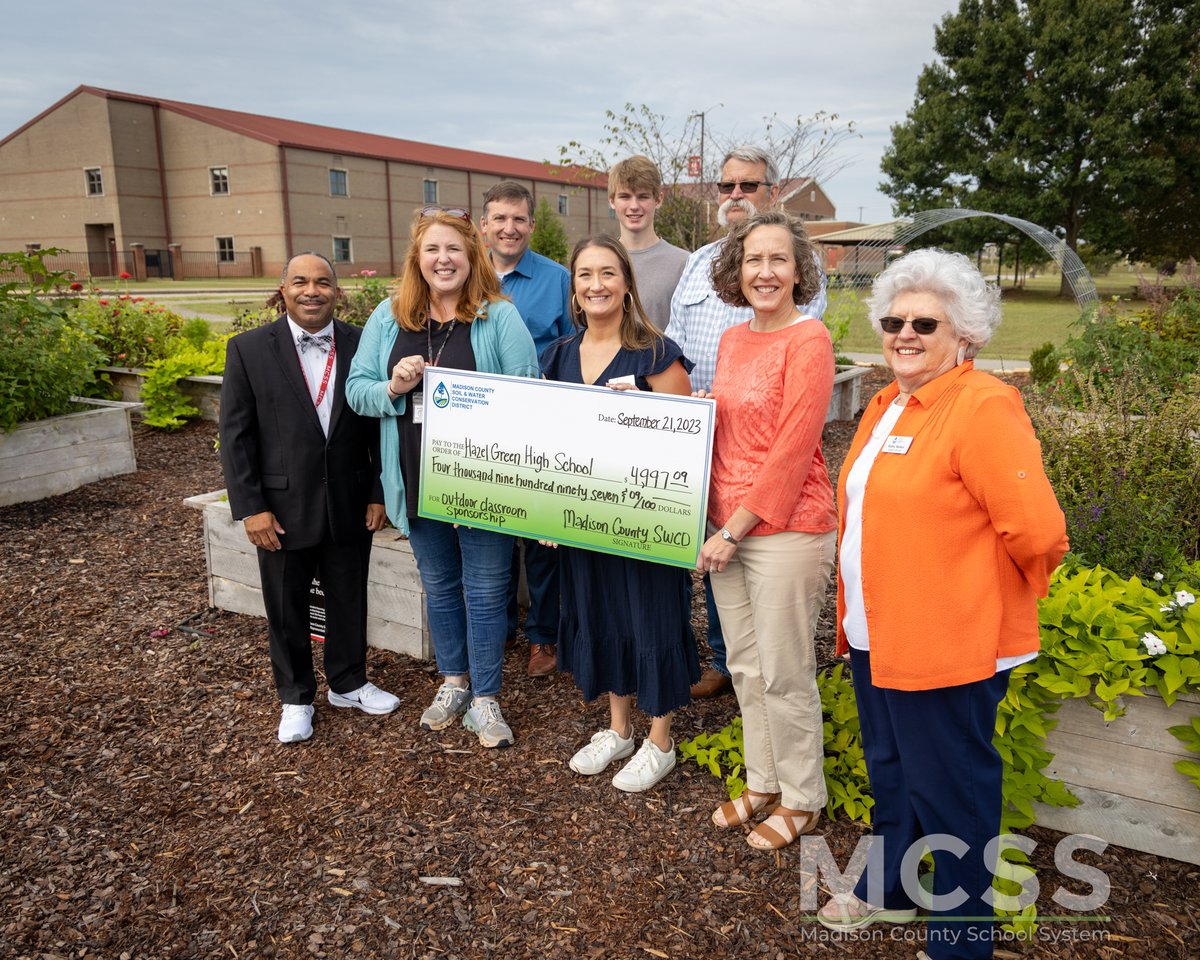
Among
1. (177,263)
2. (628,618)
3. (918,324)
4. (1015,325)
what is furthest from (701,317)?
(177,263)

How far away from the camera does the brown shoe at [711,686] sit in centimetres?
403

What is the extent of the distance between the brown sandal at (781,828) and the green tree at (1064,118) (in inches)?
1428

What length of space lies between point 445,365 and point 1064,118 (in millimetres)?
37657

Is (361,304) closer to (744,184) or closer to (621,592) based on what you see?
(744,184)

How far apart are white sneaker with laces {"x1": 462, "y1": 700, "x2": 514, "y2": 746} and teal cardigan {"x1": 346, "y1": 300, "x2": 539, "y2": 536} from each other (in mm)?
1179

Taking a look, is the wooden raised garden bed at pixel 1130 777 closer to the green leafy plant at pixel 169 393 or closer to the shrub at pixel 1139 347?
the shrub at pixel 1139 347

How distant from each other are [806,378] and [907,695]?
1.00m

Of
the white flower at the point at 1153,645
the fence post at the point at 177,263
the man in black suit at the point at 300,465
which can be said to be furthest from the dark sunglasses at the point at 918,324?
the fence post at the point at 177,263

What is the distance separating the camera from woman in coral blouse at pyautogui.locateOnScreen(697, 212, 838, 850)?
8.82 ft

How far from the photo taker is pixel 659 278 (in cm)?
423

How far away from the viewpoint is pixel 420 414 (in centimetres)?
346

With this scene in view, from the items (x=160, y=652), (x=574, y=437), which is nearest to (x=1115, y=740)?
(x=574, y=437)

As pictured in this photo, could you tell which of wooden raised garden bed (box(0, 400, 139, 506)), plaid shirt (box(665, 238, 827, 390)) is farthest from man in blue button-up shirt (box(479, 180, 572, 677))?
wooden raised garden bed (box(0, 400, 139, 506))

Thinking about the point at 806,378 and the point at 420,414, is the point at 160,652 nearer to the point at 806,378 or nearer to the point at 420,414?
the point at 420,414
